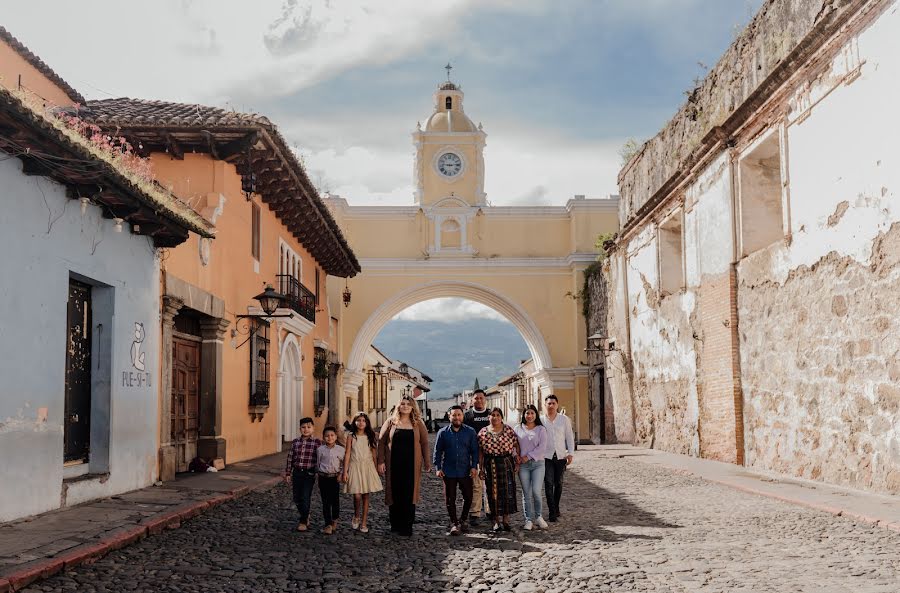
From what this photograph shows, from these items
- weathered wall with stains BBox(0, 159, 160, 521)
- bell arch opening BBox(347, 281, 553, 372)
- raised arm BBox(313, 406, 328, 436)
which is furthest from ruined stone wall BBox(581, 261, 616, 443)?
weathered wall with stains BBox(0, 159, 160, 521)

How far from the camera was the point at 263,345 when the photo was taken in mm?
17500

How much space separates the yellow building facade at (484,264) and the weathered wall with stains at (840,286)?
20.5 metres

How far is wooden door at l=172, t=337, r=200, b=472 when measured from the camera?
13.1 metres

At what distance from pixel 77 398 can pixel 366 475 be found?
3.51 metres

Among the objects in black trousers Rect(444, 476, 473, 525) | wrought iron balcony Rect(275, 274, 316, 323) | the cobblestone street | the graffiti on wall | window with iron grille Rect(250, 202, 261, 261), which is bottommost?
the cobblestone street

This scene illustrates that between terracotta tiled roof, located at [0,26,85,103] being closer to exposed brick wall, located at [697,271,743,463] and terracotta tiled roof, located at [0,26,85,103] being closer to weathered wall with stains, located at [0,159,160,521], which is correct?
weathered wall with stains, located at [0,159,160,521]

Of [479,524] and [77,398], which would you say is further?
[77,398]

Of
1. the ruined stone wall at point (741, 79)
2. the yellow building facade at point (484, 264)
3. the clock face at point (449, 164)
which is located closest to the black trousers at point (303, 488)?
the ruined stone wall at point (741, 79)

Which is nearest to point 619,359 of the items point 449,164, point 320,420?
point 320,420

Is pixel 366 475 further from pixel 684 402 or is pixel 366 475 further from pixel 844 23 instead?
pixel 684 402

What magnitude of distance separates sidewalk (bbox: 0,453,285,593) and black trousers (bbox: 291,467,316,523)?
1.11 m

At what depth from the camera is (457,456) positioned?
8.71 meters

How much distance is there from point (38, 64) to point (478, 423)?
9869 millimetres

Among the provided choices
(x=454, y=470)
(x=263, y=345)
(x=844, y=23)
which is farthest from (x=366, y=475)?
(x=263, y=345)
